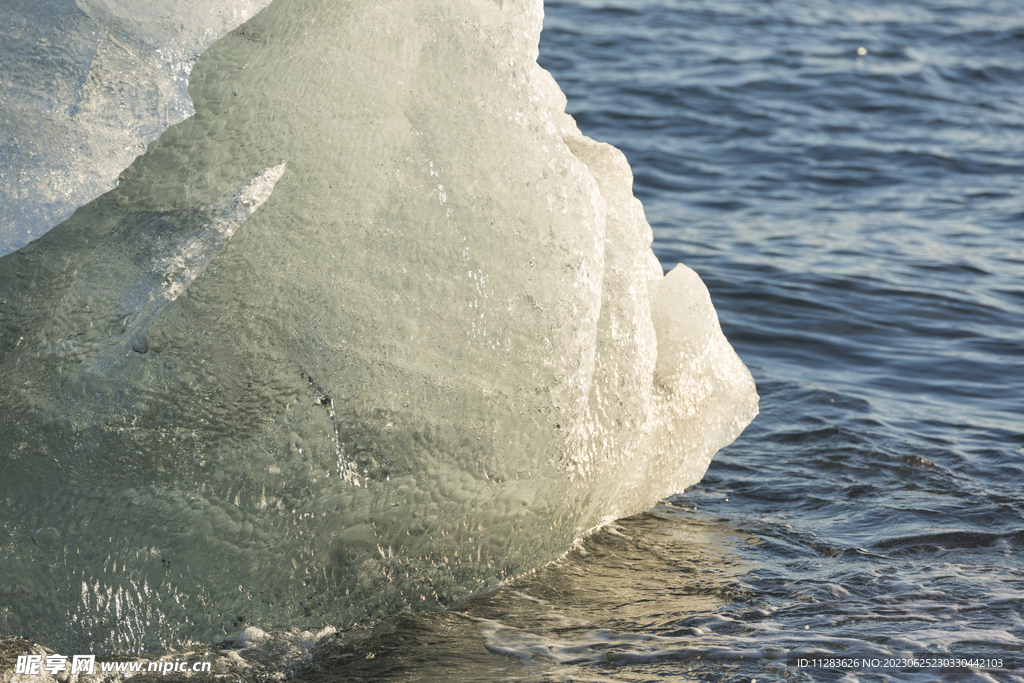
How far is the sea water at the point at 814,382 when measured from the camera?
283 cm

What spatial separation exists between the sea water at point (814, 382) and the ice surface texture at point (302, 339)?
0.31m

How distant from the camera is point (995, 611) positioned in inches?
121

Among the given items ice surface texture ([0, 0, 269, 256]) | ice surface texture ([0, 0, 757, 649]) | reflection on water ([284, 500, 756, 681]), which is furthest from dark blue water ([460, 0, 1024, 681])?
ice surface texture ([0, 0, 269, 256])

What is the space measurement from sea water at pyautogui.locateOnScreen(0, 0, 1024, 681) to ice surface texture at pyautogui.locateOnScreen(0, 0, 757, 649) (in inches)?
12.1

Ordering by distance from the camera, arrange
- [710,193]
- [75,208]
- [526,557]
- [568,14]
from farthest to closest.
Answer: [568,14], [710,193], [526,557], [75,208]

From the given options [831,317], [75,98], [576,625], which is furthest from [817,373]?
[75,98]

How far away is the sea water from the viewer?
9.27ft

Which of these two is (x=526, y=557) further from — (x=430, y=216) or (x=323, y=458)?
(x=430, y=216)

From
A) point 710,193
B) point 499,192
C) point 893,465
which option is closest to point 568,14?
point 710,193

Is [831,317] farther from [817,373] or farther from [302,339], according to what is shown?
[302,339]

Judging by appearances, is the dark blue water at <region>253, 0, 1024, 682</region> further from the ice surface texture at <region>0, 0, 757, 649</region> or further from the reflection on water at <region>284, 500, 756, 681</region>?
the ice surface texture at <region>0, 0, 757, 649</region>

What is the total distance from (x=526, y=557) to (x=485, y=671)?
18.9 inches

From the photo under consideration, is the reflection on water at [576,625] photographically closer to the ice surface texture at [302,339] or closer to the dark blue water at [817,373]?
the dark blue water at [817,373]

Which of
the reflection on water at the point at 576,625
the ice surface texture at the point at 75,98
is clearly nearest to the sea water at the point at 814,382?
the reflection on water at the point at 576,625
